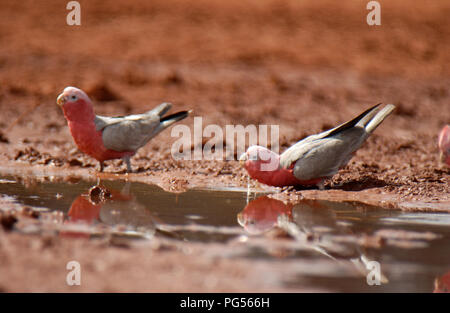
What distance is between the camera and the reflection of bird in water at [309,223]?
14.0 feet

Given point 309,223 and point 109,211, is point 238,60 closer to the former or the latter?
point 109,211

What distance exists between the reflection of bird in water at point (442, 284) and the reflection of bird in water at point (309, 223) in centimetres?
28

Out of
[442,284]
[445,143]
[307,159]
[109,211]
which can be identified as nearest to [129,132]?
[109,211]

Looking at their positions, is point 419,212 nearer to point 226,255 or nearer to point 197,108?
point 226,255

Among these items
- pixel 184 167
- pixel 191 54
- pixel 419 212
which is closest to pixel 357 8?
pixel 191 54

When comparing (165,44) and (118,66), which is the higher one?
(165,44)

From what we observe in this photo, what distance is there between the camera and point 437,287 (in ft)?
12.1

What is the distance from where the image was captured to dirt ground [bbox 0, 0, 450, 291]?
4211 millimetres

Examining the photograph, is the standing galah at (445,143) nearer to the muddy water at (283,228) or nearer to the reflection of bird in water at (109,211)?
the muddy water at (283,228)

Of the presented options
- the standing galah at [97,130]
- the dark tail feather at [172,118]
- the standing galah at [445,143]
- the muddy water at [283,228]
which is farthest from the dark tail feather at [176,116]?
the standing galah at [445,143]

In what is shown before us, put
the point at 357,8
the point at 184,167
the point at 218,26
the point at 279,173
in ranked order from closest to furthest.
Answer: the point at 279,173 → the point at 184,167 → the point at 218,26 → the point at 357,8

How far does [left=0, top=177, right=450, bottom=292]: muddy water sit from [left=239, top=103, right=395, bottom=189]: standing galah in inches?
10.3
